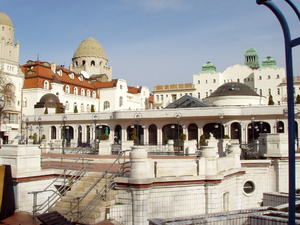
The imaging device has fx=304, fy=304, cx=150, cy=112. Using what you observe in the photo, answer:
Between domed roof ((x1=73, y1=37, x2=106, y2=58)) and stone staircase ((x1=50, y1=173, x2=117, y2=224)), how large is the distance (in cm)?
8088

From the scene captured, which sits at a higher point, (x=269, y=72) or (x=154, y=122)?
(x=269, y=72)

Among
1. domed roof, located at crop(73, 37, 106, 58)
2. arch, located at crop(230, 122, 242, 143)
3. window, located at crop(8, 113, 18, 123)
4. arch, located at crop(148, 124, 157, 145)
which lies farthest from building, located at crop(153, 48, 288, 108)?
arch, located at crop(230, 122, 242, 143)

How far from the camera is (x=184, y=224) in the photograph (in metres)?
7.36

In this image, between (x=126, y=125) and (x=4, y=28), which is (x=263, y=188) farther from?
(x=4, y=28)

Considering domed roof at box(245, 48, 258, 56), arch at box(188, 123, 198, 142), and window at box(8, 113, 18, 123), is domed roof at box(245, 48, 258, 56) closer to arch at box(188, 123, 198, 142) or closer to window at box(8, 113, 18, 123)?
arch at box(188, 123, 198, 142)

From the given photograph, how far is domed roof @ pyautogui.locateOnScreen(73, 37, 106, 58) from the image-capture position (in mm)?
88688

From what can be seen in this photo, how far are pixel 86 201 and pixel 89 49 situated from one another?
82920 millimetres

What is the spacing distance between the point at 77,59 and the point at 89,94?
22.4 meters

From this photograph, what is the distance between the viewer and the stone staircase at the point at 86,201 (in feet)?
31.6

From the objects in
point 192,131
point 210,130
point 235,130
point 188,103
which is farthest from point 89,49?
point 235,130

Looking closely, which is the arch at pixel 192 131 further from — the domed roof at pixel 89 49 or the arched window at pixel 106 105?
the domed roof at pixel 89 49

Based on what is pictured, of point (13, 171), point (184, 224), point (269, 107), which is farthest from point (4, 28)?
point (184, 224)

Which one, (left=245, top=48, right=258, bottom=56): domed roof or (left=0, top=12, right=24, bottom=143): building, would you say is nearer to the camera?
(left=0, top=12, right=24, bottom=143): building

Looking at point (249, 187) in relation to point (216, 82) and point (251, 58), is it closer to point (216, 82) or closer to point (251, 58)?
point (216, 82)
